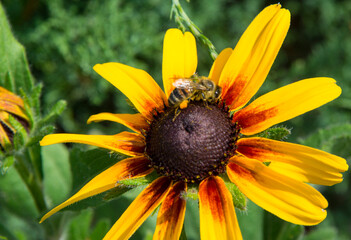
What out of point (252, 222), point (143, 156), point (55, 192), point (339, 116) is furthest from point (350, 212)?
point (143, 156)

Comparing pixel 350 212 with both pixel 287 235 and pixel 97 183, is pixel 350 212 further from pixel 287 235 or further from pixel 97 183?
pixel 97 183

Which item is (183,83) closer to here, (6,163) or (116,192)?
(116,192)

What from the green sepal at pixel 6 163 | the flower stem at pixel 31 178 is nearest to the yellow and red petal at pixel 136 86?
the green sepal at pixel 6 163

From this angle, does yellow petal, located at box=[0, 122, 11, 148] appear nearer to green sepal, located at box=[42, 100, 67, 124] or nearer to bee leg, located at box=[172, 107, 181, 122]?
green sepal, located at box=[42, 100, 67, 124]

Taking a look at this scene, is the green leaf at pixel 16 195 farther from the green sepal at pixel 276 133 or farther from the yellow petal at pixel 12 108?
the green sepal at pixel 276 133

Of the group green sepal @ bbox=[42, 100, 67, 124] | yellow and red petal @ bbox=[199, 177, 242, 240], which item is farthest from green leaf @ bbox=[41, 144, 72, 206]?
yellow and red petal @ bbox=[199, 177, 242, 240]

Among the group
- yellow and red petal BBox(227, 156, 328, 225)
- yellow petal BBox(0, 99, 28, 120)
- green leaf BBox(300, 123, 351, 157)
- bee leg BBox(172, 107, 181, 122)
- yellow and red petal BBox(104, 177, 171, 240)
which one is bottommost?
green leaf BBox(300, 123, 351, 157)
